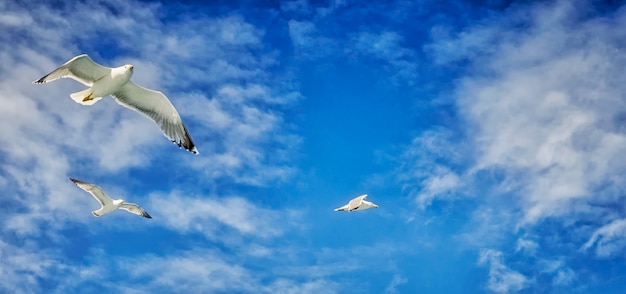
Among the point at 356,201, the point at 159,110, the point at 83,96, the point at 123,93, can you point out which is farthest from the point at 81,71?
the point at 356,201

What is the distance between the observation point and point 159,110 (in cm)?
1923

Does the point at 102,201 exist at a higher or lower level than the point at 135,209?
lower

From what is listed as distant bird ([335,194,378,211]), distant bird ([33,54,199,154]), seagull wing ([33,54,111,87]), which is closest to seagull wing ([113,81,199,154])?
distant bird ([33,54,199,154])

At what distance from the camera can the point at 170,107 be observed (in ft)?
63.0

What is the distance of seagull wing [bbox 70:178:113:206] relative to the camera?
2227 cm

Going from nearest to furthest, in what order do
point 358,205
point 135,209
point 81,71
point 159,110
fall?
point 81,71 → point 159,110 → point 358,205 → point 135,209

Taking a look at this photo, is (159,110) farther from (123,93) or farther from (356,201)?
(356,201)

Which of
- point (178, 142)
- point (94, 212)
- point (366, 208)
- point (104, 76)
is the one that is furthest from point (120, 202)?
point (366, 208)

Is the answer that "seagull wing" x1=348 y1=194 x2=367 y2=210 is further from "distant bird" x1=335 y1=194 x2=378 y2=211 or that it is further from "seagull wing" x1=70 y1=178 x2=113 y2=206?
"seagull wing" x1=70 y1=178 x2=113 y2=206

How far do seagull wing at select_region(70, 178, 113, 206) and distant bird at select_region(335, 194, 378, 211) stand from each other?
295 inches

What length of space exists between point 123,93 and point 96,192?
16.7ft

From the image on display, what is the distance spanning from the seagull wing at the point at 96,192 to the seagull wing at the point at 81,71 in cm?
557

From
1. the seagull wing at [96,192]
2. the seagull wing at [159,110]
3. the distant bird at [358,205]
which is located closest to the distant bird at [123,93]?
the seagull wing at [159,110]

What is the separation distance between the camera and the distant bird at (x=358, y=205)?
22.2 meters
